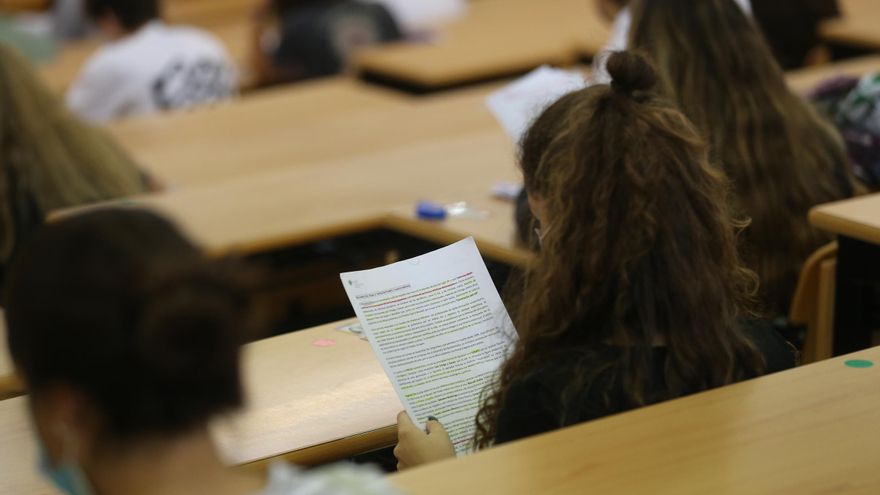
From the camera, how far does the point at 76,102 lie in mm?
4484

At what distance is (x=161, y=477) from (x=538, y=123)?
754 mm

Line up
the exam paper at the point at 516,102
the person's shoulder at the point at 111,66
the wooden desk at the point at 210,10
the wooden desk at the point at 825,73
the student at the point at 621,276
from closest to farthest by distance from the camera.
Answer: the student at the point at 621,276
the exam paper at the point at 516,102
the wooden desk at the point at 825,73
the person's shoulder at the point at 111,66
the wooden desk at the point at 210,10

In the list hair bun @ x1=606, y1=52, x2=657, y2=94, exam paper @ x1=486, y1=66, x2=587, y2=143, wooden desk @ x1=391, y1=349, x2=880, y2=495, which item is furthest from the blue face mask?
exam paper @ x1=486, y1=66, x2=587, y2=143

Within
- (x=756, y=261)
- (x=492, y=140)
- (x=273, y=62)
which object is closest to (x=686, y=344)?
(x=756, y=261)

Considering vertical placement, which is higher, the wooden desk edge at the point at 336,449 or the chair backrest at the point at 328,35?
the wooden desk edge at the point at 336,449

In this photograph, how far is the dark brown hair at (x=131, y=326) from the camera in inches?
36.9

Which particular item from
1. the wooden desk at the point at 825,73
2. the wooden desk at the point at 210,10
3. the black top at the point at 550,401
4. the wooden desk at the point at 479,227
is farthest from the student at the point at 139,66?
the black top at the point at 550,401

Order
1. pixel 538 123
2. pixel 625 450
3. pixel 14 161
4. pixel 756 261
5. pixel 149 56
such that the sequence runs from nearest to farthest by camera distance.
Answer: pixel 625 450 → pixel 538 123 → pixel 756 261 → pixel 14 161 → pixel 149 56

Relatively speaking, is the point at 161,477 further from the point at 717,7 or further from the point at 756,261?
the point at 717,7

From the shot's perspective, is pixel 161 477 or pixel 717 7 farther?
pixel 717 7

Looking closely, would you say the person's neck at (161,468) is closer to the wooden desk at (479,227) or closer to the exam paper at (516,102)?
the wooden desk at (479,227)

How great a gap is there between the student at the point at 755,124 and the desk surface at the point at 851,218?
142 mm

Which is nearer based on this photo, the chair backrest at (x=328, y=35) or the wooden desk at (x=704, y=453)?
the wooden desk at (x=704, y=453)

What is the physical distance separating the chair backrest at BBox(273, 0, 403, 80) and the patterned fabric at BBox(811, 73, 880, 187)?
8.48 feet
